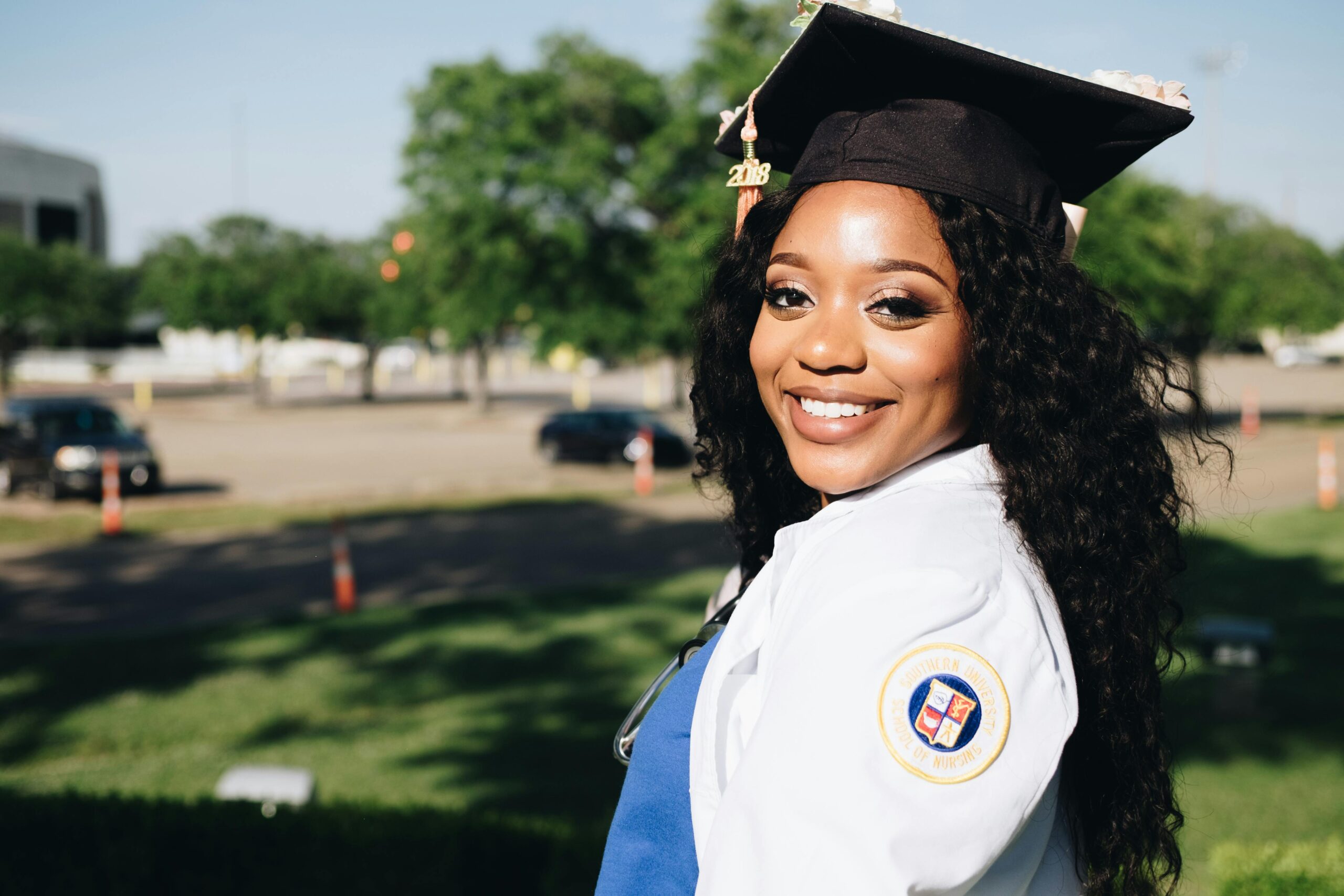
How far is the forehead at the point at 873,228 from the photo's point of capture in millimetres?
1333

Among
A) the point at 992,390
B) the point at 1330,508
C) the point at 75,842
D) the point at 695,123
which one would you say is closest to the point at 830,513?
the point at 992,390

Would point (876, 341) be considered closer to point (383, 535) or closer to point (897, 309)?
point (897, 309)

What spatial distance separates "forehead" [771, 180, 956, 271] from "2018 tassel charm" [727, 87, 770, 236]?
0.26m

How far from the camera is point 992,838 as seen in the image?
101 cm

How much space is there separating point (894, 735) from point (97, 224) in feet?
248

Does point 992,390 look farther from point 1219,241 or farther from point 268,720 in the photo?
point 1219,241

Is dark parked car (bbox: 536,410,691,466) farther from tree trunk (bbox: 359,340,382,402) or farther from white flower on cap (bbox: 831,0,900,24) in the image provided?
tree trunk (bbox: 359,340,382,402)

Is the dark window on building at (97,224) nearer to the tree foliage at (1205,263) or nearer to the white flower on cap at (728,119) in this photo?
the tree foliage at (1205,263)

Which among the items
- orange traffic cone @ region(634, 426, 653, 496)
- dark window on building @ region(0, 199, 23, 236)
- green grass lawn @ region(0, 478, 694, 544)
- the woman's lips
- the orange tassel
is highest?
dark window on building @ region(0, 199, 23, 236)

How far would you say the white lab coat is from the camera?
994 mm

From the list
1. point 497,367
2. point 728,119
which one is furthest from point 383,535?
point 497,367

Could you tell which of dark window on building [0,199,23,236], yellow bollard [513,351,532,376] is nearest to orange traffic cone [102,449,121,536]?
yellow bollard [513,351,532,376]

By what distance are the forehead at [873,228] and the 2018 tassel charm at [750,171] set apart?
262 millimetres

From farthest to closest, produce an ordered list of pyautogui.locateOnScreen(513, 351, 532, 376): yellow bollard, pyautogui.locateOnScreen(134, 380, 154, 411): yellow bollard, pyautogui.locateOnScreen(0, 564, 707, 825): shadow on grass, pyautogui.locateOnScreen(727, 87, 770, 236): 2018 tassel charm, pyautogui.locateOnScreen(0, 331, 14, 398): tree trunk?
pyautogui.locateOnScreen(513, 351, 532, 376): yellow bollard, pyautogui.locateOnScreen(134, 380, 154, 411): yellow bollard, pyautogui.locateOnScreen(0, 331, 14, 398): tree trunk, pyautogui.locateOnScreen(0, 564, 707, 825): shadow on grass, pyautogui.locateOnScreen(727, 87, 770, 236): 2018 tassel charm
